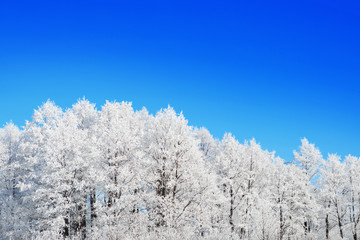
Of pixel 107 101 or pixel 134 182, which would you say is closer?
pixel 134 182

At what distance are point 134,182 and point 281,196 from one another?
2068 centimetres

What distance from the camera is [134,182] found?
89.2 feet

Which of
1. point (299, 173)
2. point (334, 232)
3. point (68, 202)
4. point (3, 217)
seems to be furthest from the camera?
point (334, 232)

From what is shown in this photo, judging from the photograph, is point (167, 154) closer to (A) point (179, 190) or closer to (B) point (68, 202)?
(A) point (179, 190)

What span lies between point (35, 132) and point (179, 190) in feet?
53.8

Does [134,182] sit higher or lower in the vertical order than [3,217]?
higher

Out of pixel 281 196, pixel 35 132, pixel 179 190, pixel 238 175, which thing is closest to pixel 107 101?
pixel 35 132

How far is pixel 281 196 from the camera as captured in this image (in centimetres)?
3738

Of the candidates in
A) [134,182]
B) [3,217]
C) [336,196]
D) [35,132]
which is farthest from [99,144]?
[336,196]

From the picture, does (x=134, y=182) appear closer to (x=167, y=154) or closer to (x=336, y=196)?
(x=167, y=154)

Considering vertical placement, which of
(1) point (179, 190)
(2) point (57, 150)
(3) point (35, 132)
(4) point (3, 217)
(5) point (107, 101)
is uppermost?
(5) point (107, 101)

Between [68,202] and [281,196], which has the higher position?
[281,196]

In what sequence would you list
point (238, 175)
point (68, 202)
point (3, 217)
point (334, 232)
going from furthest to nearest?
1. point (334, 232)
2. point (238, 175)
3. point (3, 217)
4. point (68, 202)

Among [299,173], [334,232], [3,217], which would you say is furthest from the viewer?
[334,232]
